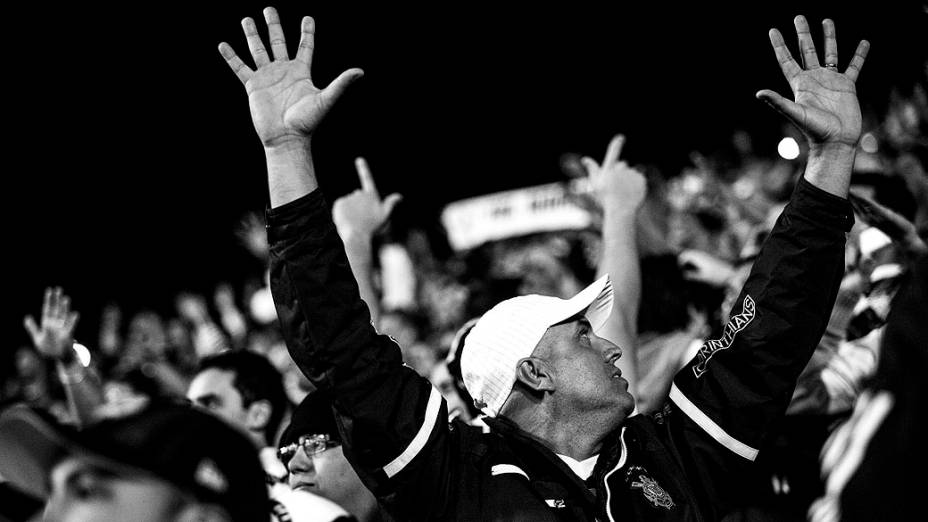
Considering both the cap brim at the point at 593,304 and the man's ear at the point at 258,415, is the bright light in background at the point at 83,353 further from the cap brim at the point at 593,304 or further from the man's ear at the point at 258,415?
the cap brim at the point at 593,304

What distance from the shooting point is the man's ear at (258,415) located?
14.9 feet

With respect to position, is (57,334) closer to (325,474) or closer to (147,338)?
(325,474)

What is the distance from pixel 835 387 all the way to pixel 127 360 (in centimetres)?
933

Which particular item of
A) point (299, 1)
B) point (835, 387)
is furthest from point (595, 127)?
point (835, 387)

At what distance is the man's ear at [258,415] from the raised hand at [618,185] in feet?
6.13

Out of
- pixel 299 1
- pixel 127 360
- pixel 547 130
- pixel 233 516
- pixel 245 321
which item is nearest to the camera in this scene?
pixel 233 516

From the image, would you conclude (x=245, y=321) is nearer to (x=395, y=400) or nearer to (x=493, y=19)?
(x=493, y=19)

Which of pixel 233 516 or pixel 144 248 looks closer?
pixel 233 516

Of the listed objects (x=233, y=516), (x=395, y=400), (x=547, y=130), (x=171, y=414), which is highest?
(x=171, y=414)

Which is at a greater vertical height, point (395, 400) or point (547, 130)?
point (395, 400)

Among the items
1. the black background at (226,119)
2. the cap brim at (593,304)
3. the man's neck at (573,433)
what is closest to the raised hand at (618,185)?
the cap brim at (593,304)

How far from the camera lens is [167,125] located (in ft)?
54.8

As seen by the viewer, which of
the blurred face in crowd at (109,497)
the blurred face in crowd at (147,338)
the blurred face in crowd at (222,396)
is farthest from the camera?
the blurred face in crowd at (147,338)

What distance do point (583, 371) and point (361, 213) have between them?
1545mm
